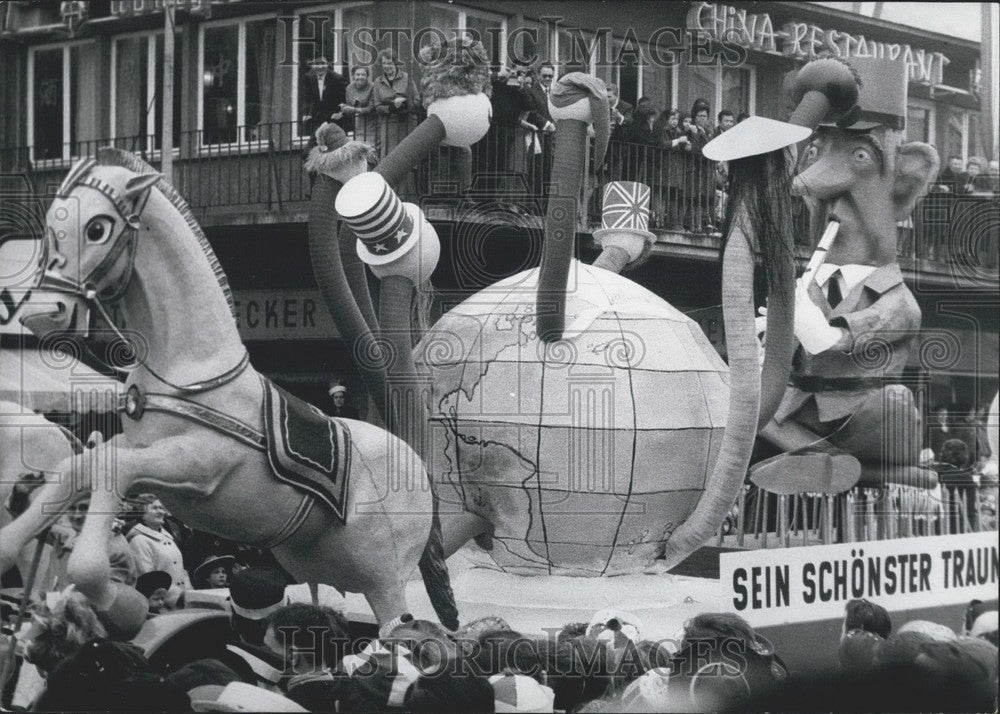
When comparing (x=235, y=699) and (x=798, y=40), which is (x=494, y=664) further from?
(x=798, y=40)

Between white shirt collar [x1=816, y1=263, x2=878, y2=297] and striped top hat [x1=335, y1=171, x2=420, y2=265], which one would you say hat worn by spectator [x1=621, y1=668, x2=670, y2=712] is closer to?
white shirt collar [x1=816, y1=263, x2=878, y2=297]

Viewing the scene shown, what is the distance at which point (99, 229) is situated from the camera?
14.2ft

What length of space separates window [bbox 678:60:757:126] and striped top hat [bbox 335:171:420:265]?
946 mm

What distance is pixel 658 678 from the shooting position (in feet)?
15.1

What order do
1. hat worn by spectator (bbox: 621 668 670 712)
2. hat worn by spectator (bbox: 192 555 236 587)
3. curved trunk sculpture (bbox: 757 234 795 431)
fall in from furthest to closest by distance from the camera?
1. hat worn by spectator (bbox: 192 555 236 587)
2. curved trunk sculpture (bbox: 757 234 795 431)
3. hat worn by spectator (bbox: 621 668 670 712)

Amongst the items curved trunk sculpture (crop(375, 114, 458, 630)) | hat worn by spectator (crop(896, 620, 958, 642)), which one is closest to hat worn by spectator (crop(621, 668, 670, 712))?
curved trunk sculpture (crop(375, 114, 458, 630))

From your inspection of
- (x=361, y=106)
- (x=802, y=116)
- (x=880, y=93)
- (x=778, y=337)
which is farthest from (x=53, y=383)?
(x=880, y=93)

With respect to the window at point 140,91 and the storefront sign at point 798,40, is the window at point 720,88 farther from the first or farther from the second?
the window at point 140,91

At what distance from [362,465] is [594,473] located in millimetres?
704

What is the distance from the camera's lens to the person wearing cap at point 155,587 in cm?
469

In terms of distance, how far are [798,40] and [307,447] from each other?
198 centimetres

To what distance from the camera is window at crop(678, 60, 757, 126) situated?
476cm

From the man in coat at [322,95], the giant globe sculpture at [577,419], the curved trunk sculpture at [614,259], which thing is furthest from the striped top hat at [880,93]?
the man in coat at [322,95]

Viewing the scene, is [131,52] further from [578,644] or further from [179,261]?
[578,644]
